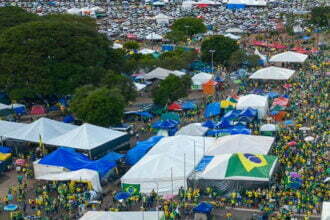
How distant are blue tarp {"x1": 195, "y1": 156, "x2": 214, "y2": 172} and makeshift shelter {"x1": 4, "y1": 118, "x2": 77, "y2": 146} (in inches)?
395

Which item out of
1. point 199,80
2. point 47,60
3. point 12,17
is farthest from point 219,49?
point 12,17

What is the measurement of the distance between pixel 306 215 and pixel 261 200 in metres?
2.33

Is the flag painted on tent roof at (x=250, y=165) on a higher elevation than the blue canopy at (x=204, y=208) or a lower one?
higher

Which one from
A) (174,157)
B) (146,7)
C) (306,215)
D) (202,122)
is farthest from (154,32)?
(306,215)

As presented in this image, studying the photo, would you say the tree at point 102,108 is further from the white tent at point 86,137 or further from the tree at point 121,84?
the tree at point 121,84

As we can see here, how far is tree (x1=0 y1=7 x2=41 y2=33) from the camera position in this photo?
52.1 metres

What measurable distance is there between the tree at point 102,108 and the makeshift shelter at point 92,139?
6.11 feet

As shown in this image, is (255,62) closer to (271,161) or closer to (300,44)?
(300,44)

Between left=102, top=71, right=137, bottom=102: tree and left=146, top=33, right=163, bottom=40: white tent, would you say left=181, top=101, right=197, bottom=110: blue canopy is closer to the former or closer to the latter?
left=102, top=71, right=137, bottom=102: tree

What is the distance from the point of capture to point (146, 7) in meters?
106

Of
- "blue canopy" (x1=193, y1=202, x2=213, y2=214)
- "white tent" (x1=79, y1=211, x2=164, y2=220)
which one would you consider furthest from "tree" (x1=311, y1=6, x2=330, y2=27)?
"white tent" (x1=79, y1=211, x2=164, y2=220)

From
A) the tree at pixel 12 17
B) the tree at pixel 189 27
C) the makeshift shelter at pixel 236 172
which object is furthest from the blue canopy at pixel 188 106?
Answer: the tree at pixel 189 27

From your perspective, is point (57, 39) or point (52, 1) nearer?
point (57, 39)

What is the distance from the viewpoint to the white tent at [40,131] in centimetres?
3297
